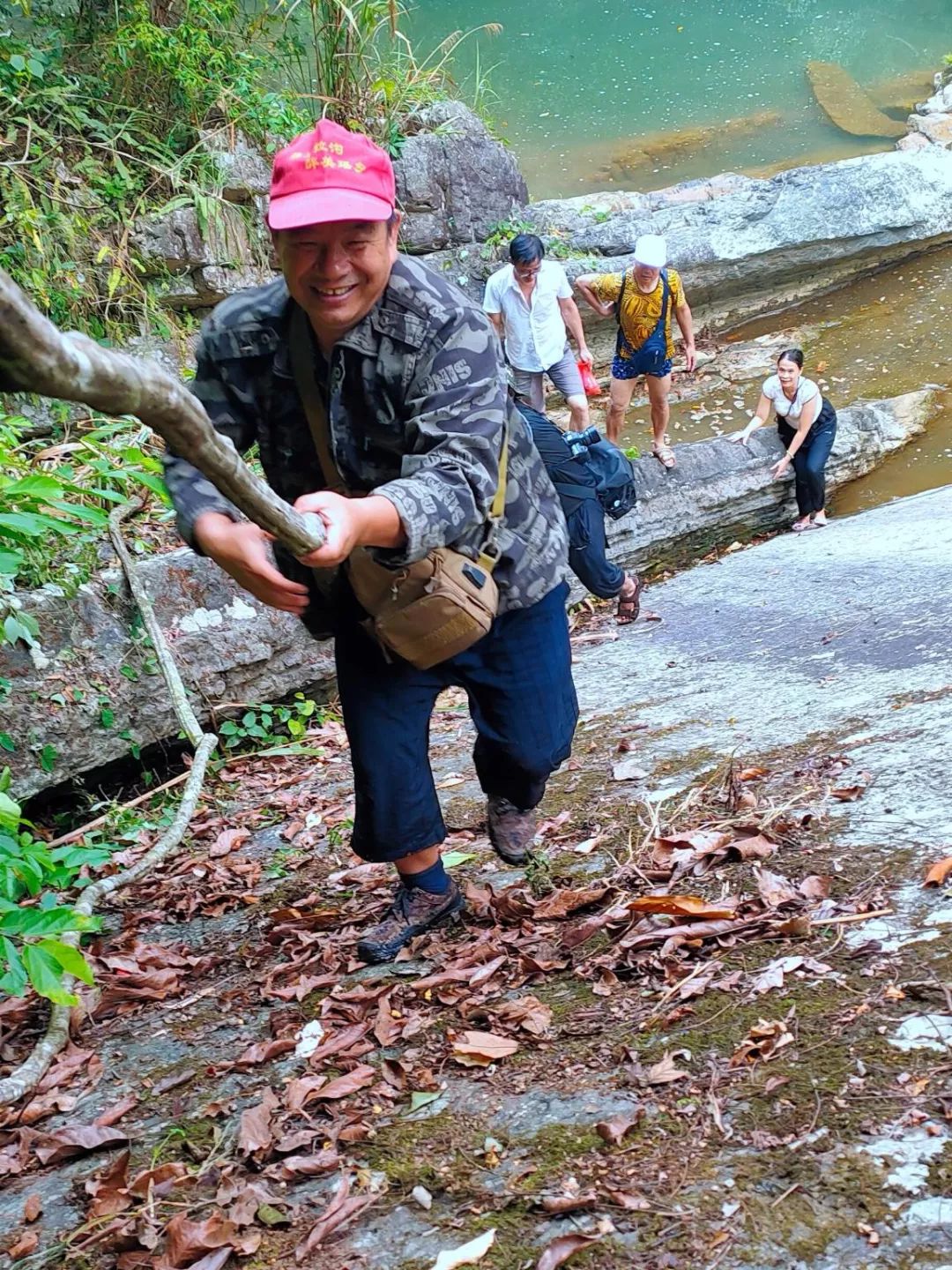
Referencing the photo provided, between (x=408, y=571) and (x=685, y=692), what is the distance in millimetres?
2749

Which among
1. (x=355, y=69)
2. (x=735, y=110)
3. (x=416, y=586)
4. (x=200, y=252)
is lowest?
(x=416, y=586)

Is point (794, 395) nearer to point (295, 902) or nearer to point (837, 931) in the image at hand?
point (295, 902)

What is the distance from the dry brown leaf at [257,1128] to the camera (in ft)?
6.95

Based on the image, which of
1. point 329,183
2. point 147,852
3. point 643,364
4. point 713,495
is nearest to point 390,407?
point 329,183

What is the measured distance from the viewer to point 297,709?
19.2 ft

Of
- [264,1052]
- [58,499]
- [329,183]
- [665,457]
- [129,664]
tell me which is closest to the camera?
[329,183]

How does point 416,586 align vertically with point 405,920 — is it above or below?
above

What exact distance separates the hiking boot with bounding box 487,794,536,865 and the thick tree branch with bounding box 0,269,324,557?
1.45 metres

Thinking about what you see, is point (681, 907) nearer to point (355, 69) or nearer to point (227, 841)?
point (227, 841)

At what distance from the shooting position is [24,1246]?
2.00 metres

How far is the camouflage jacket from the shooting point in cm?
219

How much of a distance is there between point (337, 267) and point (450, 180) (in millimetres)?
8948

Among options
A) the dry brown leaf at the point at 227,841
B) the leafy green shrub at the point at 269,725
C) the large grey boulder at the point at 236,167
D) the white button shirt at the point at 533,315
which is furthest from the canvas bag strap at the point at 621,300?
the dry brown leaf at the point at 227,841

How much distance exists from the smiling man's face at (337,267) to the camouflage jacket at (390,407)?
4 cm
